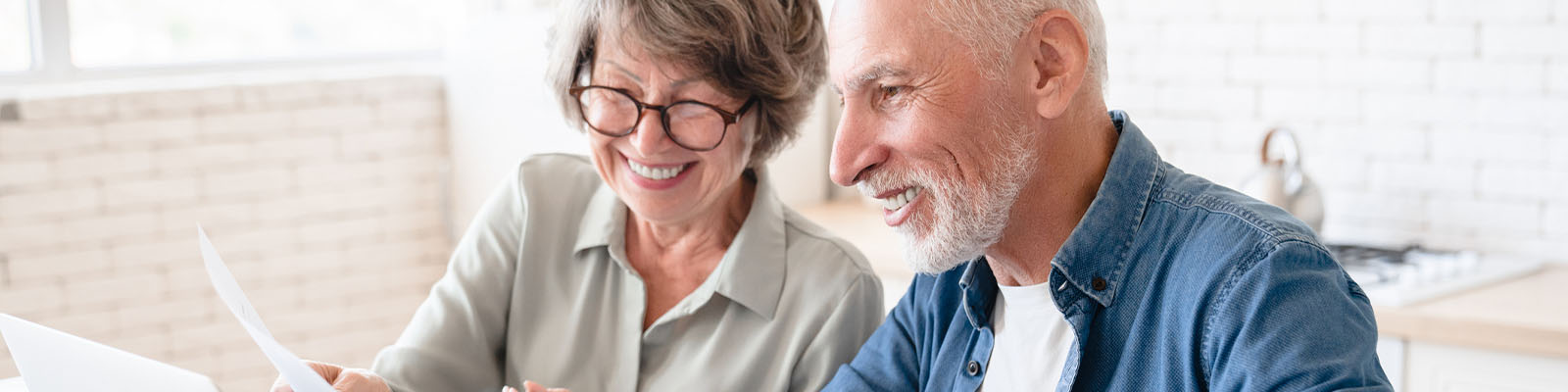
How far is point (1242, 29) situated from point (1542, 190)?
30.0 inches

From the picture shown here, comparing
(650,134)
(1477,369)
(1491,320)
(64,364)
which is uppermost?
(650,134)

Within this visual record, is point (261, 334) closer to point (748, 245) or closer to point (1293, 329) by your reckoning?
point (748, 245)

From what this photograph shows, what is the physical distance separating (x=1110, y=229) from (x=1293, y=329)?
258 millimetres

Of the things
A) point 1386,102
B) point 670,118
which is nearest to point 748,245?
point 670,118

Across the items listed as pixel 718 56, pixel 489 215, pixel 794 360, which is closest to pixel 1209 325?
pixel 794 360

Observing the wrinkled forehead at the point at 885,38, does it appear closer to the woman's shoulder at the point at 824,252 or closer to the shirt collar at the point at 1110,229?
the shirt collar at the point at 1110,229

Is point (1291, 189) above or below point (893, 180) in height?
below

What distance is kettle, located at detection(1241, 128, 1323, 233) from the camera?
3105 millimetres

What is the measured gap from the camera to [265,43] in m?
4.17

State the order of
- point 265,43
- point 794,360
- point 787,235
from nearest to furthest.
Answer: point 794,360 < point 787,235 < point 265,43

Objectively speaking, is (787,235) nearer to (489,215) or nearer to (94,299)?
(489,215)

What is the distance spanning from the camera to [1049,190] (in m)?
1.51

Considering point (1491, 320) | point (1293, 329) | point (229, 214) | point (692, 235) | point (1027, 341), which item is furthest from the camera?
point (229, 214)

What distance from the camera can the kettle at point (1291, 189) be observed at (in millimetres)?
3105
